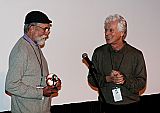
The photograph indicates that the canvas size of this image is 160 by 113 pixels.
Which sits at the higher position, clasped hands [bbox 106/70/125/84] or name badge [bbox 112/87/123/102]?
clasped hands [bbox 106/70/125/84]

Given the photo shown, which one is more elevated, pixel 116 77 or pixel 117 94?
pixel 116 77

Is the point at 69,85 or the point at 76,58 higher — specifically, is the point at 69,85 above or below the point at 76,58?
below

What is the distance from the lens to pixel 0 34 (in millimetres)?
2545

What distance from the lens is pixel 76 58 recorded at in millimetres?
2963

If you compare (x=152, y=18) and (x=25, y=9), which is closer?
(x=25, y=9)

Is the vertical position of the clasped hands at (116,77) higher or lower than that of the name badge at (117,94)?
higher

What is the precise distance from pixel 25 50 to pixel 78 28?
1.02m

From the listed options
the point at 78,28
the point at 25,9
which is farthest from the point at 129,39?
the point at 25,9

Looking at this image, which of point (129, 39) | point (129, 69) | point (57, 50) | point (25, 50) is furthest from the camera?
point (129, 39)

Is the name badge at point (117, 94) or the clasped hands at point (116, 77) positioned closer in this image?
the clasped hands at point (116, 77)

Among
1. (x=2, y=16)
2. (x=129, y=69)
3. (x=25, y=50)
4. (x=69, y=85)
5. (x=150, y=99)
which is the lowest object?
(x=150, y=99)

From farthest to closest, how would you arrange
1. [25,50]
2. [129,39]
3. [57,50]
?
[129,39]
[57,50]
[25,50]

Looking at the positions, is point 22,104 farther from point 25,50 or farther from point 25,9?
point 25,9

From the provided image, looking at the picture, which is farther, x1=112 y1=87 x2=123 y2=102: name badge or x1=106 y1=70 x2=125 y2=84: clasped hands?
x1=112 y1=87 x2=123 y2=102: name badge
